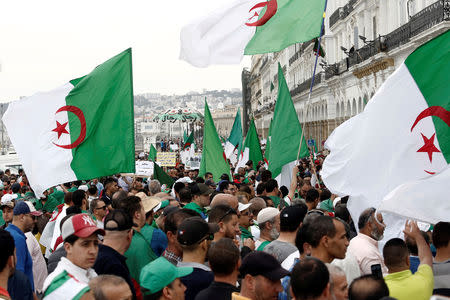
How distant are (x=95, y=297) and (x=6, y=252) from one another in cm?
87

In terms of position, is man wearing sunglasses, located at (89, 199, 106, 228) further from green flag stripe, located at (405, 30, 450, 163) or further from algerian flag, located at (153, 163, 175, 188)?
algerian flag, located at (153, 163, 175, 188)

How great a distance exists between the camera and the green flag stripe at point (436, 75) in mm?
5523

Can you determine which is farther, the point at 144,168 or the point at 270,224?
the point at 144,168

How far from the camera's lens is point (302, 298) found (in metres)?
3.51

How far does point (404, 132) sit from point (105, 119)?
4112mm

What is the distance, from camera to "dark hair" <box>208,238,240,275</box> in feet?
13.9

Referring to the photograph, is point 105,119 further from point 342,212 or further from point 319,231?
point 319,231

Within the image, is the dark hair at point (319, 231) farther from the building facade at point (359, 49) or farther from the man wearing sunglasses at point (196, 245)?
the building facade at point (359, 49)

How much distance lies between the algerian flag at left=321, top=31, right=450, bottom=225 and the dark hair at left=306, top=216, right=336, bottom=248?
0.98m

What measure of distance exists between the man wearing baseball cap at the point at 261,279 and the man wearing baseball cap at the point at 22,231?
8.16ft

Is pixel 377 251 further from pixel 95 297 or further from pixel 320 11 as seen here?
pixel 320 11

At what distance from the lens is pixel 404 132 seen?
576 cm

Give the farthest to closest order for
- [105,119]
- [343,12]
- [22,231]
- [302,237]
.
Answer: [343,12]
[105,119]
[22,231]
[302,237]

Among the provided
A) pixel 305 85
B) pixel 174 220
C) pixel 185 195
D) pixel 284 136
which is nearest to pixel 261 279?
pixel 174 220
